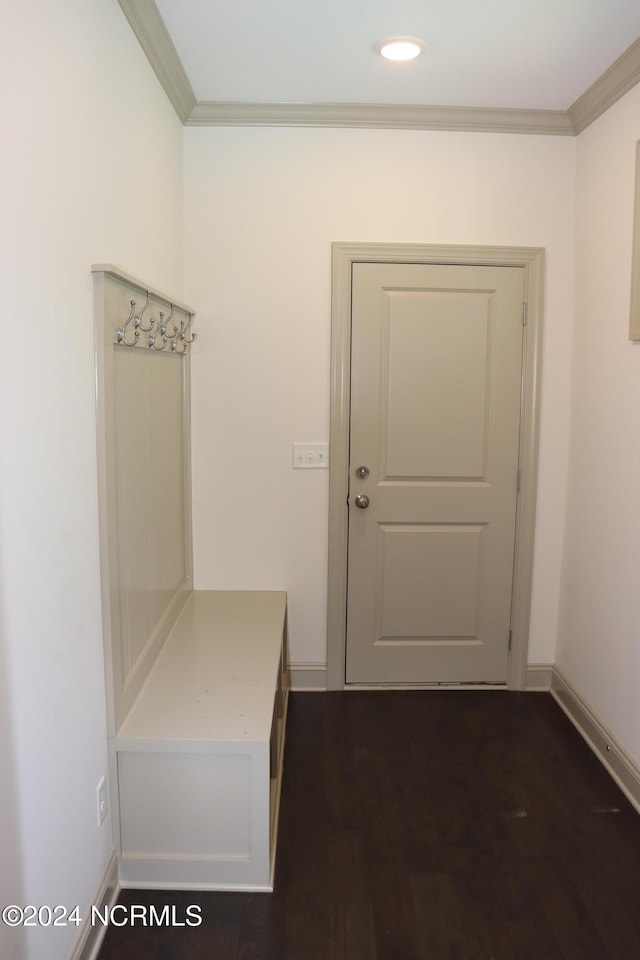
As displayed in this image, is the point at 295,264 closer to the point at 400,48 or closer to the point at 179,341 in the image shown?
the point at 179,341

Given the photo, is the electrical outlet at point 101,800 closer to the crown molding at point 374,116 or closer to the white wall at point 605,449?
the white wall at point 605,449

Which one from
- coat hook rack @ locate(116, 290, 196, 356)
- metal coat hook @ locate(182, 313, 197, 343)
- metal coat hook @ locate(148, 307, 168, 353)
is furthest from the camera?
metal coat hook @ locate(182, 313, 197, 343)

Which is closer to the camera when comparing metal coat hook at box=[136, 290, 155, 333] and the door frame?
metal coat hook at box=[136, 290, 155, 333]

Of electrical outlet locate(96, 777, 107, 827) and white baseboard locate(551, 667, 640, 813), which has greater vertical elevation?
electrical outlet locate(96, 777, 107, 827)

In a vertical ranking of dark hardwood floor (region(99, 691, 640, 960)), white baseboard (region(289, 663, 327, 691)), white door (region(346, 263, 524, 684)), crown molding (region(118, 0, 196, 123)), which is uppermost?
crown molding (region(118, 0, 196, 123))

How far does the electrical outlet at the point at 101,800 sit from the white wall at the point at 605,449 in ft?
5.83

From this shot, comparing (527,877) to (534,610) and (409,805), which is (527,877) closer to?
(409,805)

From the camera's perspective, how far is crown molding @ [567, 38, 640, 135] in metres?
2.48

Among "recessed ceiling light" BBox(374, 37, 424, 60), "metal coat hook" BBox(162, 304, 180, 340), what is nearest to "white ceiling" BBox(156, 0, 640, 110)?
"recessed ceiling light" BBox(374, 37, 424, 60)

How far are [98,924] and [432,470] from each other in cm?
211

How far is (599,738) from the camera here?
9.26 ft

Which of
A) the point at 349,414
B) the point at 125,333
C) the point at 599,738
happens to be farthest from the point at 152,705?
the point at 599,738

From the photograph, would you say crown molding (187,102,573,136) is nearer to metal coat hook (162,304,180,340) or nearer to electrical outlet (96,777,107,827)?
metal coat hook (162,304,180,340)

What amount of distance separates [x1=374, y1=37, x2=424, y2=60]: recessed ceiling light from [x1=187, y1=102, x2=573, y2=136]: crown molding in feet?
1.56
